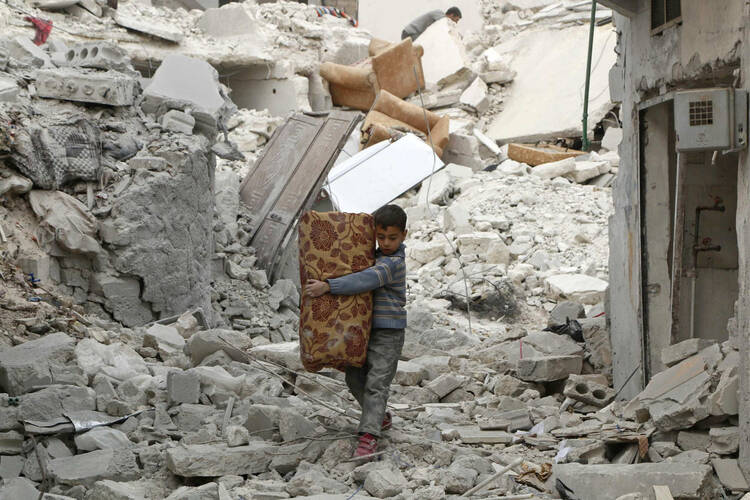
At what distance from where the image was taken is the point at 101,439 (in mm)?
4203

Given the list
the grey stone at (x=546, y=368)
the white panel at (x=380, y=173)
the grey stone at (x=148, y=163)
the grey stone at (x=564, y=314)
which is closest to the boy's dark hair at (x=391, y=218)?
the grey stone at (x=546, y=368)

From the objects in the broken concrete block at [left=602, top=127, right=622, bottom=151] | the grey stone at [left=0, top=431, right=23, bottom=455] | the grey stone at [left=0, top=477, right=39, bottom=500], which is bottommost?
the grey stone at [left=0, top=477, right=39, bottom=500]

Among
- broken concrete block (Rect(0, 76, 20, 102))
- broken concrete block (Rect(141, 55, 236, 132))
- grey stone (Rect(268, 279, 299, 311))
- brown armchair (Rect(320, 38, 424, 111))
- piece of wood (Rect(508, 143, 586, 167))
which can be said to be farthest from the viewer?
brown armchair (Rect(320, 38, 424, 111))

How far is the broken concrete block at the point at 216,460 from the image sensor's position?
3867 millimetres

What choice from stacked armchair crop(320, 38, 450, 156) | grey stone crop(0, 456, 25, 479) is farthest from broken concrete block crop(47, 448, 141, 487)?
stacked armchair crop(320, 38, 450, 156)

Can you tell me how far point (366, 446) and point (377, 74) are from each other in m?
13.4

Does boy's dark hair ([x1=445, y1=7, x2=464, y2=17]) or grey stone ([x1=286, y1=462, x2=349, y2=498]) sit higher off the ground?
boy's dark hair ([x1=445, y1=7, x2=464, y2=17])

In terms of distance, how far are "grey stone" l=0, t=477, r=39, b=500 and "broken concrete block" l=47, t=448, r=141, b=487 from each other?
15 centimetres

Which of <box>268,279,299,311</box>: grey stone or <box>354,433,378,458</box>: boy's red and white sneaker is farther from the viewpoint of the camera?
<box>268,279,299,311</box>: grey stone

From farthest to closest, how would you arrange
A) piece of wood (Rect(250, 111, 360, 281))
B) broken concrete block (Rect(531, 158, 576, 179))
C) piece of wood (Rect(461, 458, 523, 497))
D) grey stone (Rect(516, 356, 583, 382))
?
1. broken concrete block (Rect(531, 158, 576, 179))
2. piece of wood (Rect(250, 111, 360, 281))
3. grey stone (Rect(516, 356, 583, 382))
4. piece of wood (Rect(461, 458, 523, 497))

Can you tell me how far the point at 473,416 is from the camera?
5570 millimetres

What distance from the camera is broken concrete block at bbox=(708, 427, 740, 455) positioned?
411cm

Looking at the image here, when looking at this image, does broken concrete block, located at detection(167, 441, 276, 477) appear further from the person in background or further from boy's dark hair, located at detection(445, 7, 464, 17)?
boy's dark hair, located at detection(445, 7, 464, 17)

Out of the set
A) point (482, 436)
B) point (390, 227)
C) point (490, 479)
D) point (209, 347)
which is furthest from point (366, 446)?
point (209, 347)
